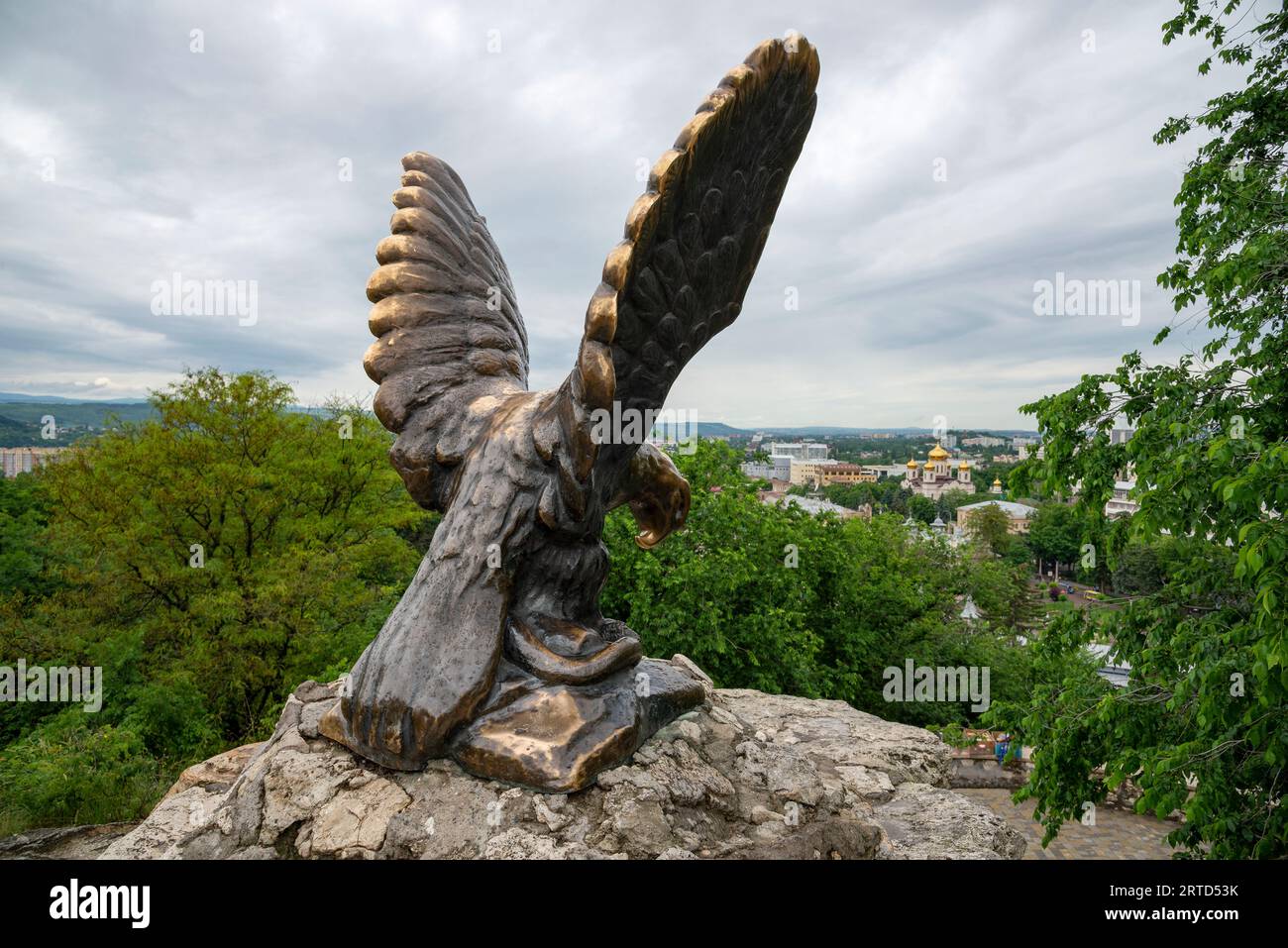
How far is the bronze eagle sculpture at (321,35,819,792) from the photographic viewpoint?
2.38m

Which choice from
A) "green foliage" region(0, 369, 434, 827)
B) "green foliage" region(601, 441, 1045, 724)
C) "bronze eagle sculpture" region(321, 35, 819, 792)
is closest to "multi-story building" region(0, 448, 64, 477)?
"green foliage" region(0, 369, 434, 827)

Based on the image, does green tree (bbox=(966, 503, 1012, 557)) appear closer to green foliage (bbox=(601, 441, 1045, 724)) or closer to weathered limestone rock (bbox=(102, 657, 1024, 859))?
green foliage (bbox=(601, 441, 1045, 724))

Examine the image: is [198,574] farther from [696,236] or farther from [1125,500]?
[1125,500]

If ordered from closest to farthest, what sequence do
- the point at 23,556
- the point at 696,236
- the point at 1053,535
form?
the point at 696,236, the point at 23,556, the point at 1053,535

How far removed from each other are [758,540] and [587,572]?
7.67 metres

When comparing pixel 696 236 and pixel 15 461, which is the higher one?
pixel 15 461

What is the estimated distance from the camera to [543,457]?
281 centimetres

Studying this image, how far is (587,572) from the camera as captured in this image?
308cm

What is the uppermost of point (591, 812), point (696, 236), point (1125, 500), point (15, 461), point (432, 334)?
point (15, 461)

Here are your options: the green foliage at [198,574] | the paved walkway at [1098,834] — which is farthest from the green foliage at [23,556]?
the paved walkway at [1098,834]

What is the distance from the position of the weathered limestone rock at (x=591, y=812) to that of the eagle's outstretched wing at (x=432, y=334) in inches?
46.8

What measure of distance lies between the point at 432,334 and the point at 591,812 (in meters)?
2.06

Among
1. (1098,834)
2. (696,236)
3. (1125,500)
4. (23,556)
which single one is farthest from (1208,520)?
(1125,500)

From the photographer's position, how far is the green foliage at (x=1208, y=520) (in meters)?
3.49
